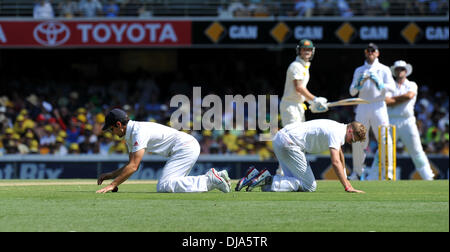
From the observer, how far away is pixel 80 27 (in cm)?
2448

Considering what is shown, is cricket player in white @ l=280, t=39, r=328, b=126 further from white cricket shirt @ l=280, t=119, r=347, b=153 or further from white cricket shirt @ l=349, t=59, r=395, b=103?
white cricket shirt @ l=280, t=119, r=347, b=153

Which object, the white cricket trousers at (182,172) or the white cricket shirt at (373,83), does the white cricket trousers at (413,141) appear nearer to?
the white cricket shirt at (373,83)

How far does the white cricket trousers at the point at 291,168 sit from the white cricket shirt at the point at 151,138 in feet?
3.97

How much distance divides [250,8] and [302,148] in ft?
46.4

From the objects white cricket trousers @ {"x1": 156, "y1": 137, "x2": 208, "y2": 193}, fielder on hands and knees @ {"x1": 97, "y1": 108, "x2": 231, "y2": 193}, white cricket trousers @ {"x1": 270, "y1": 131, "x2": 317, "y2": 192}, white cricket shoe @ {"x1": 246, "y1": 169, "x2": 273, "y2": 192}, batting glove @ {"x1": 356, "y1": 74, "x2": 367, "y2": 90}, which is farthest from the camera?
batting glove @ {"x1": 356, "y1": 74, "x2": 367, "y2": 90}

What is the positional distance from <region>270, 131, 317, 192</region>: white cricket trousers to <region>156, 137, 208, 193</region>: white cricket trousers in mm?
1061

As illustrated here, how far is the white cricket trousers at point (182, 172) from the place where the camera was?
432 inches

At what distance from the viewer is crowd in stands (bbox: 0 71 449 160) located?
74.7 ft

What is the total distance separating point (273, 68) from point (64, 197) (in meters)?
18.0

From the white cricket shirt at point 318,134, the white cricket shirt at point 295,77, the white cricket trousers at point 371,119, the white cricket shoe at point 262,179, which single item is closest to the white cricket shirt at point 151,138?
the white cricket shoe at point 262,179

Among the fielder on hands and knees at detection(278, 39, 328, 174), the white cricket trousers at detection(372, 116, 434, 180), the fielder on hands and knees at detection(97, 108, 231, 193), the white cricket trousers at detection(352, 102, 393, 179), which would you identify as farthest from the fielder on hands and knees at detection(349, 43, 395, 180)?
the fielder on hands and knees at detection(97, 108, 231, 193)

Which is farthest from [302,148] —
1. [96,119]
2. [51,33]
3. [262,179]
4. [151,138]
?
[51,33]

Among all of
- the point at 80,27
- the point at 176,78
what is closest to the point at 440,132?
the point at 176,78
